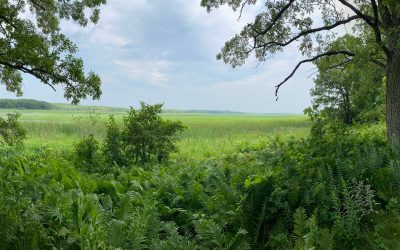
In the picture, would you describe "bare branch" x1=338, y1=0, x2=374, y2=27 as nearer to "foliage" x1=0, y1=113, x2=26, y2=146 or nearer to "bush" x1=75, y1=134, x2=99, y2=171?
"bush" x1=75, y1=134, x2=99, y2=171

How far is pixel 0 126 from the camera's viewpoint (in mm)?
11258

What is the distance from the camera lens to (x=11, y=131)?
11.5 meters

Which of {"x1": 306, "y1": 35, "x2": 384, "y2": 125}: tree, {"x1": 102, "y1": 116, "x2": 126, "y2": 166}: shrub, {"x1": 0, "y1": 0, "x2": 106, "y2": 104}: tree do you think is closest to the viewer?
{"x1": 0, "y1": 0, "x2": 106, "y2": 104}: tree

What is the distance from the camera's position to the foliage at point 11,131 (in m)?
11.3

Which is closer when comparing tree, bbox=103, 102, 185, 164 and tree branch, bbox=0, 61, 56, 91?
tree branch, bbox=0, 61, 56, 91

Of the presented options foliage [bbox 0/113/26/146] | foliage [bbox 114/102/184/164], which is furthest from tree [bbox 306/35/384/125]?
foliage [bbox 0/113/26/146]

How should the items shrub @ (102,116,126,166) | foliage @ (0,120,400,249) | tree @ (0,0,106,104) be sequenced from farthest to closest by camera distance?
1. shrub @ (102,116,126,166)
2. tree @ (0,0,106,104)
3. foliage @ (0,120,400,249)

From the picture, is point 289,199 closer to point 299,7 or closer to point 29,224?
point 29,224

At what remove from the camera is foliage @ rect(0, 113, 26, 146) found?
1127cm

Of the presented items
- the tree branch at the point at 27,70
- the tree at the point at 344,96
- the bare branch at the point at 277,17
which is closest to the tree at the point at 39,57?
the tree branch at the point at 27,70

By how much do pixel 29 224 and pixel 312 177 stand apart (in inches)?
170

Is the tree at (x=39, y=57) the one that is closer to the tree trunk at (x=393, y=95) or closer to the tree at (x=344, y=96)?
the tree trunk at (x=393, y=95)

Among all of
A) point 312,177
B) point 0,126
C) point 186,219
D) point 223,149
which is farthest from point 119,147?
point 312,177

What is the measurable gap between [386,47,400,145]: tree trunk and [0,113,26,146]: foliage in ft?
34.6
